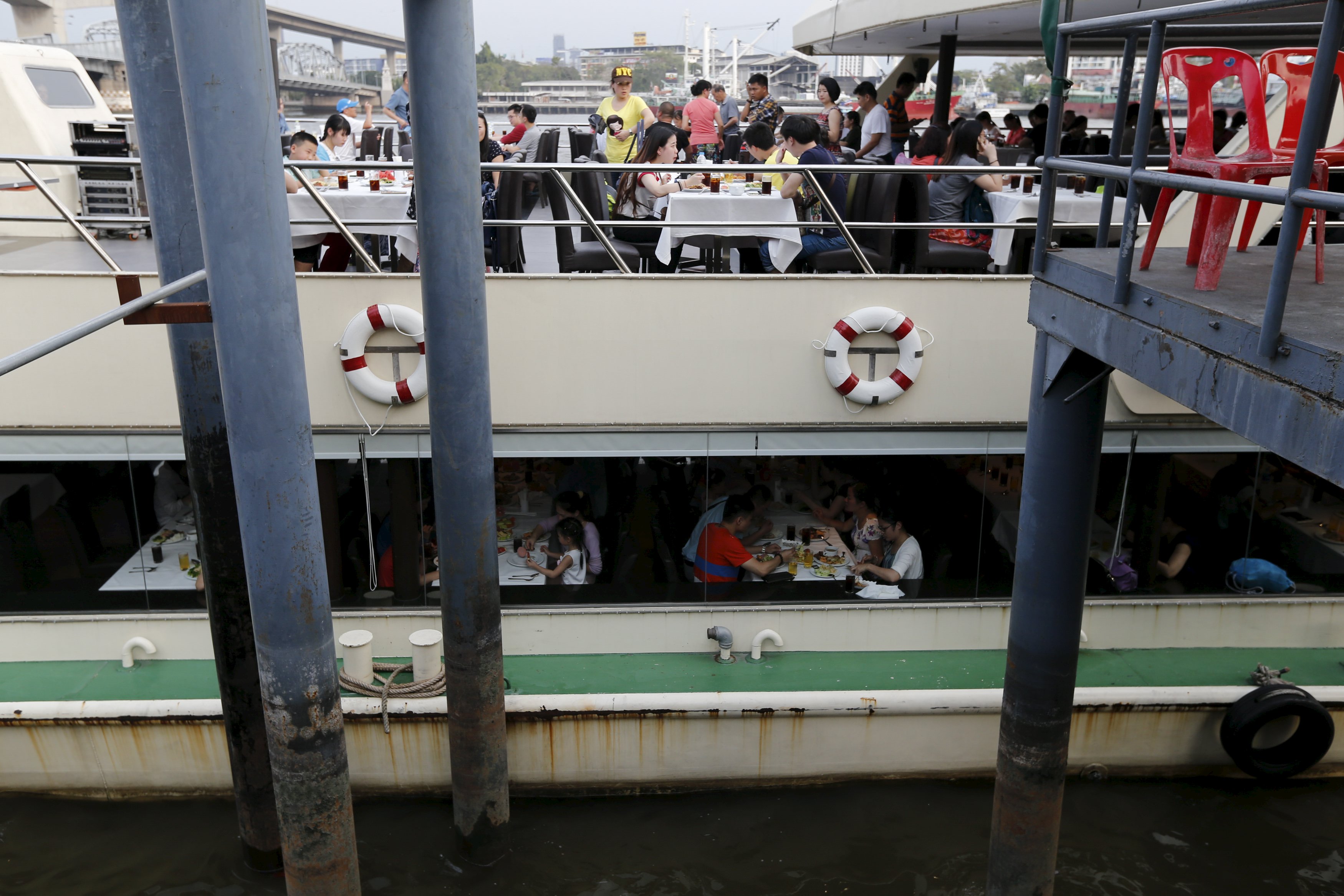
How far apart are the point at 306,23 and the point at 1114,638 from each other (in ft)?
157

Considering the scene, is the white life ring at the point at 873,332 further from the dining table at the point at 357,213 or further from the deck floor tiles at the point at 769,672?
the dining table at the point at 357,213

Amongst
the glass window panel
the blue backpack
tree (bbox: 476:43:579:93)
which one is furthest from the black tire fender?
tree (bbox: 476:43:579:93)

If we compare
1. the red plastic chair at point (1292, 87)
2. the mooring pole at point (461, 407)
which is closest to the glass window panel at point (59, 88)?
the mooring pole at point (461, 407)

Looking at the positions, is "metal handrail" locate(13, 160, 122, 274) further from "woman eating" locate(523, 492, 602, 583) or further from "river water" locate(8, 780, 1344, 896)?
"river water" locate(8, 780, 1344, 896)

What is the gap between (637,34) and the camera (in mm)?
60969

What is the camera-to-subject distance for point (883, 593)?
21.3ft

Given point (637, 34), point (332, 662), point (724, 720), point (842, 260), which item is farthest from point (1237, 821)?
point (637, 34)

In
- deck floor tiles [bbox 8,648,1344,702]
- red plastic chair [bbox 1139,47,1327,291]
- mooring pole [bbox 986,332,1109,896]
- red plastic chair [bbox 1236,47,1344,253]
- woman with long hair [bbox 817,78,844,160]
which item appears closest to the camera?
red plastic chair [bbox 1139,47,1327,291]

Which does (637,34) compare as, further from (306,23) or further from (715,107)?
(715,107)

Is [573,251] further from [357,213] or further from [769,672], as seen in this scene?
[769,672]

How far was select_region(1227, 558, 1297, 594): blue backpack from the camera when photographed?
6566 millimetres

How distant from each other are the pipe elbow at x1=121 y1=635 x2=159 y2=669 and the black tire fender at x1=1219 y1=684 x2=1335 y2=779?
6251mm

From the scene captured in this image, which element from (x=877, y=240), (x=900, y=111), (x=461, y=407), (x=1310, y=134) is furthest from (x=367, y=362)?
(x=900, y=111)

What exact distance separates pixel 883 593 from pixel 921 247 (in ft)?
7.04
